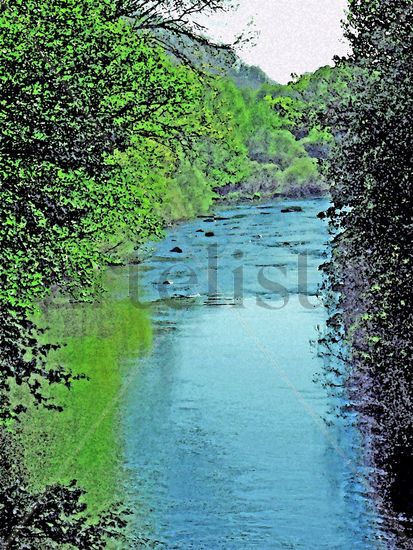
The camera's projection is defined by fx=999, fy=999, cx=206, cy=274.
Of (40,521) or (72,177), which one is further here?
(72,177)

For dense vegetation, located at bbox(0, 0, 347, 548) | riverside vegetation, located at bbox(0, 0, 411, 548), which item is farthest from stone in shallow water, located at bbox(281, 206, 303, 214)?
riverside vegetation, located at bbox(0, 0, 411, 548)

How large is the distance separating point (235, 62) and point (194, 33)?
148 cm

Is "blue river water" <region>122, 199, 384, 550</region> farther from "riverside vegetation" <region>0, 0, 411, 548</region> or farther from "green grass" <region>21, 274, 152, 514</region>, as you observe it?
"riverside vegetation" <region>0, 0, 411, 548</region>

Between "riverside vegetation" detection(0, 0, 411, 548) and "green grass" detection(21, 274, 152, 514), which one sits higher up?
"riverside vegetation" detection(0, 0, 411, 548)

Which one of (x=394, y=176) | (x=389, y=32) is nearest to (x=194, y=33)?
(x=389, y=32)

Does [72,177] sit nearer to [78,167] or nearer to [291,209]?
[78,167]

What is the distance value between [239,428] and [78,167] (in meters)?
13.9

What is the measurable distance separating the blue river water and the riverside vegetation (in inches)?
47.3

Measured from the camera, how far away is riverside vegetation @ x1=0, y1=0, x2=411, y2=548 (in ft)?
39.7

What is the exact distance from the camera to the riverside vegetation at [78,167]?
12.1 metres

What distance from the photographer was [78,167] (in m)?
12.5

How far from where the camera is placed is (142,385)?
29.8 metres

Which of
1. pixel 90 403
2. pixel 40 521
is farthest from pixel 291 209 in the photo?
pixel 40 521

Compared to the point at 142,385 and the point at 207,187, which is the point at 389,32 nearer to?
the point at 142,385
